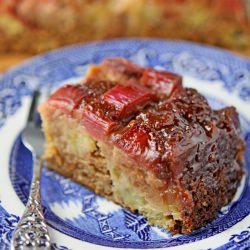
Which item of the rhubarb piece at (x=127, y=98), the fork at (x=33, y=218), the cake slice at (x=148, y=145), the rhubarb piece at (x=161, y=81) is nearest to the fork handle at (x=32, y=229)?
the fork at (x=33, y=218)

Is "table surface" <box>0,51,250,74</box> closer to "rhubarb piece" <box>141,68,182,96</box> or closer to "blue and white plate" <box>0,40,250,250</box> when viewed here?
"blue and white plate" <box>0,40,250,250</box>

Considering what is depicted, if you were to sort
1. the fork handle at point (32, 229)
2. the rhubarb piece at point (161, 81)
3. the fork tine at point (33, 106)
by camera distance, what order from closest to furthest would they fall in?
1. the fork handle at point (32, 229)
2. the rhubarb piece at point (161, 81)
3. the fork tine at point (33, 106)

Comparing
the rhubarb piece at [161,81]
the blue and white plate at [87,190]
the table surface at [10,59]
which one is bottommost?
the table surface at [10,59]

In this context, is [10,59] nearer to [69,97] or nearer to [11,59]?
[11,59]

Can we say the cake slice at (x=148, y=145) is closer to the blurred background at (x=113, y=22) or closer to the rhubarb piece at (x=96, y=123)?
the rhubarb piece at (x=96, y=123)

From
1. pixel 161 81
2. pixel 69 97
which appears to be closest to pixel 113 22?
pixel 161 81

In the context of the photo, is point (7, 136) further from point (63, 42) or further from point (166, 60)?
point (63, 42)

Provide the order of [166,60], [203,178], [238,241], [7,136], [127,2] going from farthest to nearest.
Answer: [127,2] < [166,60] < [7,136] < [203,178] < [238,241]

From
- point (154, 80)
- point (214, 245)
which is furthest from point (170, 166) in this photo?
point (154, 80)
